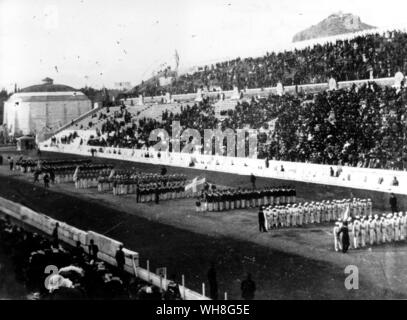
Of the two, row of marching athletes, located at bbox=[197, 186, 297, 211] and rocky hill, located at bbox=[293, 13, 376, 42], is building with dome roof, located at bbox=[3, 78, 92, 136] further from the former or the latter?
row of marching athletes, located at bbox=[197, 186, 297, 211]

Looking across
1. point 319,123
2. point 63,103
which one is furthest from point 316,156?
point 63,103

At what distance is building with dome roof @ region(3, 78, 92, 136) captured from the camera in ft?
234

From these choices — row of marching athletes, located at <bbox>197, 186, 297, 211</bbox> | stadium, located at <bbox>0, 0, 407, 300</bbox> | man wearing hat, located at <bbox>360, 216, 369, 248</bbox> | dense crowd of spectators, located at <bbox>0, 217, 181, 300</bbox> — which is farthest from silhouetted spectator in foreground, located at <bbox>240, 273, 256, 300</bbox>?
row of marching athletes, located at <bbox>197, 186, 297, 211</bbox>

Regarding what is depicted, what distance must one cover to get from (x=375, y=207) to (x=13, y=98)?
211 feet

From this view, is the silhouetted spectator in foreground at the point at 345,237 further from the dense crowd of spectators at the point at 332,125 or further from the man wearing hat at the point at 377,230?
the dense crowd of spectators at the point at 332,125

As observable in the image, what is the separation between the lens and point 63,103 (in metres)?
72.6

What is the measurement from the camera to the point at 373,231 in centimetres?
1552

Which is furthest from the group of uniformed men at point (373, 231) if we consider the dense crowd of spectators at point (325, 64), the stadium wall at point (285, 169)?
the dense crowd of spectators at point (325, 64)

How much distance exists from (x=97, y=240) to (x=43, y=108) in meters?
59.1

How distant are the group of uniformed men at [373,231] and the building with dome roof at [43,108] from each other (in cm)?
5809

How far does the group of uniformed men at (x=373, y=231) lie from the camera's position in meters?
15.2

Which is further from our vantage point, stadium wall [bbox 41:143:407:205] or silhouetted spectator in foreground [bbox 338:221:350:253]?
stadium wall [bbox 41:143:407:205]

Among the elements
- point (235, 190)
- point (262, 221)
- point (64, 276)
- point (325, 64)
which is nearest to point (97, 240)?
point (64, 276)

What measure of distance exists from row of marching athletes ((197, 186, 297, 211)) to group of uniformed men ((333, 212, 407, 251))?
6.70m
